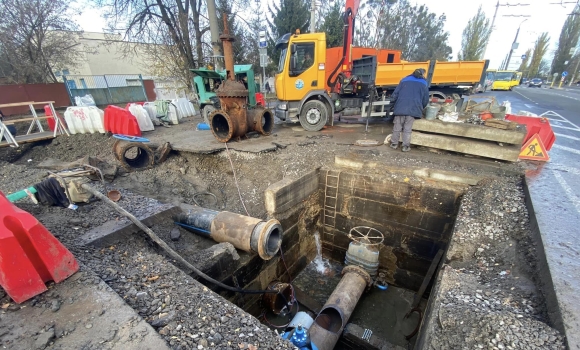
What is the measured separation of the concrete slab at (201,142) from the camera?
6.28m

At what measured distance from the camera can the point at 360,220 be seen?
17.6ft

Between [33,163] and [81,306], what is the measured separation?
7365 mm

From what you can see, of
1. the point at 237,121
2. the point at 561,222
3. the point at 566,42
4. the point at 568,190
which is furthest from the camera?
the point at 566,42

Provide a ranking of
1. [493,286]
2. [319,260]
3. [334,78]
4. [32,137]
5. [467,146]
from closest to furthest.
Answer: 1. [493,286]
2. [467,146]
3. [319,260]
4. [32,137]
5. [334,78]

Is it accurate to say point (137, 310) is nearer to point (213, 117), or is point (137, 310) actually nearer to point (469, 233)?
point (469, 233)

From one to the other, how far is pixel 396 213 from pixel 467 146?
1.96 m

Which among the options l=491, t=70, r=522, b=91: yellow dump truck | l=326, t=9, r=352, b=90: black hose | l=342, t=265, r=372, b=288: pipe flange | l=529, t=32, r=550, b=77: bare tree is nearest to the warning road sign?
l=342, t=265, r=372, b=288: pipe flange

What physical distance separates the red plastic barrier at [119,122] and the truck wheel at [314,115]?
5.39m

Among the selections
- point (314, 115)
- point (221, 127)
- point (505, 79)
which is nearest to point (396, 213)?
point (314, 115)

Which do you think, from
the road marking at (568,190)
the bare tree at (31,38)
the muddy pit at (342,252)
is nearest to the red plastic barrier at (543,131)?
the road marking at (568,190)

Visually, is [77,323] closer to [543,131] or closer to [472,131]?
[472,131]

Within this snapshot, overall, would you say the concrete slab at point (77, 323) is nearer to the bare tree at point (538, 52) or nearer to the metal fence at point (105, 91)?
the metal fence at point (105, 91)

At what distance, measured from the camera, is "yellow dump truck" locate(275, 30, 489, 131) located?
23.8 feet

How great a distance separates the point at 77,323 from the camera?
5.60ft
